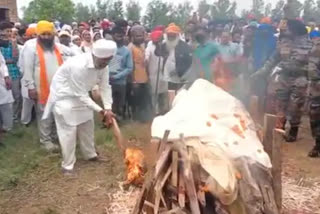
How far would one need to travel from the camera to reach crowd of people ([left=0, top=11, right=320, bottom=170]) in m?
6.12

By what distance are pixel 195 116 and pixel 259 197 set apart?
86 centimetres

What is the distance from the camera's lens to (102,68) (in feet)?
19.9

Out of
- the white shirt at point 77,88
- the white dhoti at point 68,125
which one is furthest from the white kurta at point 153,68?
the white dhoti at point 68,125

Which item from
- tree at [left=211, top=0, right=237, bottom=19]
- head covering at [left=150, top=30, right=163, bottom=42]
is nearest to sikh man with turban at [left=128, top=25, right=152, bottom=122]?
head covering at [left=150, top=30, right=163, bottom=42]

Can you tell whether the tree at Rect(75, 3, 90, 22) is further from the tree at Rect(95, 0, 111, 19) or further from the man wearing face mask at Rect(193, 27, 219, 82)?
the man wearing face mask at Rect(193, 27, 219, 82)

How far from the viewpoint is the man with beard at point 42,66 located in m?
7.17

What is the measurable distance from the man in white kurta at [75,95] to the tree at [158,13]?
10.8 meters

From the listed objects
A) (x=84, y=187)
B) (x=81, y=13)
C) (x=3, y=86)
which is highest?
(x=3, y=86)

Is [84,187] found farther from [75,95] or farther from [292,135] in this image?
[292,135]

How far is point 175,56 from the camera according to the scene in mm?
8453

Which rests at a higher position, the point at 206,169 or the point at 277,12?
the point at 277,12

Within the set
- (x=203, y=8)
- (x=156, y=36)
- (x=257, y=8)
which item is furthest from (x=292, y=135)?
(x=257, y=8)

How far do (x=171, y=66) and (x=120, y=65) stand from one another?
894 millimetres

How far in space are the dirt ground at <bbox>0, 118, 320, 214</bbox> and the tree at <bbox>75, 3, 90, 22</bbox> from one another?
21.4 m
